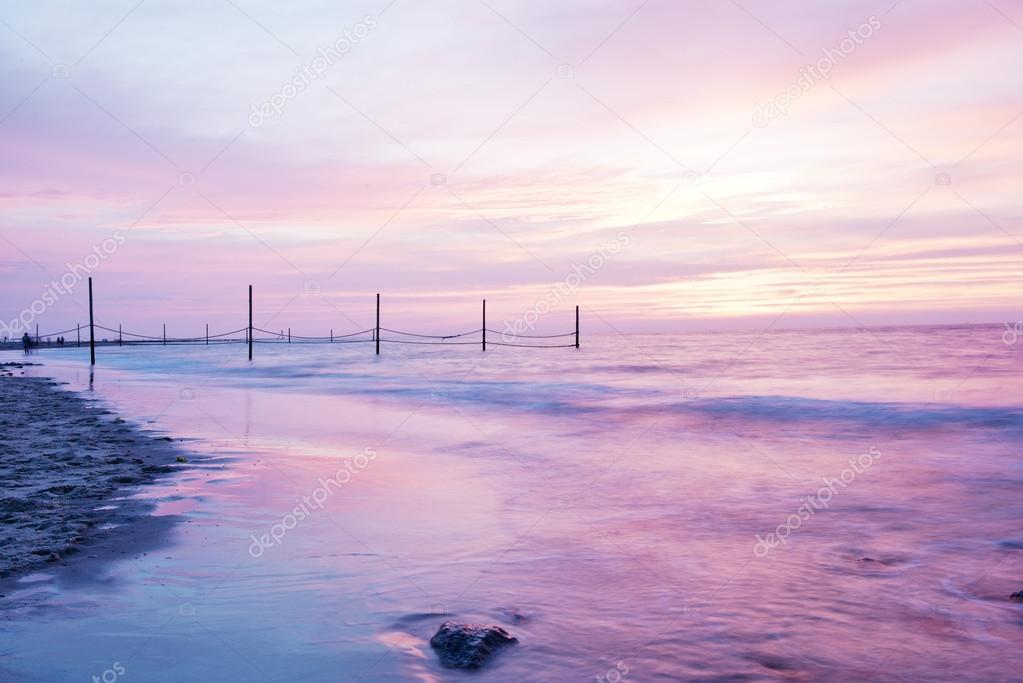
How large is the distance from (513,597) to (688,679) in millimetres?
1447

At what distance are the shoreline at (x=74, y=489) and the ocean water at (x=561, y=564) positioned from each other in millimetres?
320

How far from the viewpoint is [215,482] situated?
8.52 metres

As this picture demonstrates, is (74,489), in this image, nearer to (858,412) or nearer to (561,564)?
(561,564)

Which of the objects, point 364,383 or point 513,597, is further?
point 364,383

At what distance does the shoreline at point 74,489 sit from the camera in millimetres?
5449

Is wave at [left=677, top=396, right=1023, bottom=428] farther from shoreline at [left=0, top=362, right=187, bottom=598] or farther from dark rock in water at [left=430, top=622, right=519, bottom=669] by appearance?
dark rock in water at [left=430, top=622, right=519, bottom=669]

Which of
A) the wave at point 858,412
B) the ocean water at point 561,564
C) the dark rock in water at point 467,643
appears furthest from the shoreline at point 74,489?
the wave at point 858,412

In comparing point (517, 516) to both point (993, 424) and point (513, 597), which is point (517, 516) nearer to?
point (513, 597)

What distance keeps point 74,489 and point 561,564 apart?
518 centimetres

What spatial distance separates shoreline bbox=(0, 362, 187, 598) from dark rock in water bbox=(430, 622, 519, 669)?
2613 mm

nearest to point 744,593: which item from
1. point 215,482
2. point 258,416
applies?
point 215,482

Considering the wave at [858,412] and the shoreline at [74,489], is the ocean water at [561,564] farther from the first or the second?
the wave at [858,412]

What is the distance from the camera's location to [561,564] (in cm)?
579

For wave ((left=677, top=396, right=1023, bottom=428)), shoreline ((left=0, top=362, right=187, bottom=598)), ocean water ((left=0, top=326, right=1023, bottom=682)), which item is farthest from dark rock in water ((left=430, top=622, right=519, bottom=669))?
wave ((left=677, top=396, right=1023, bottom=428))
